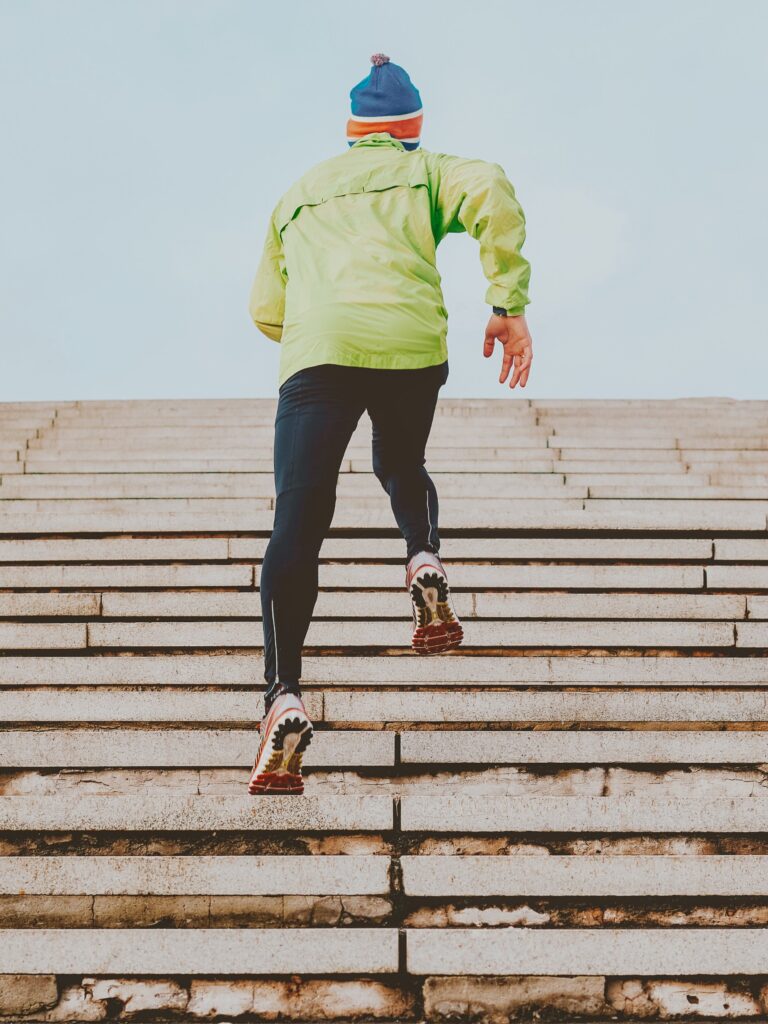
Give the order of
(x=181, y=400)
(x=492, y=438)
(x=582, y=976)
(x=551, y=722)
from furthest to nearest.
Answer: (x=181, y=400)
(x=492, y=438)
(x=551, y=722)
(x=582, y=976)

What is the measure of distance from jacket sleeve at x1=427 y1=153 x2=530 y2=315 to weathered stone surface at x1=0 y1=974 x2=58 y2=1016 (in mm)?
1795

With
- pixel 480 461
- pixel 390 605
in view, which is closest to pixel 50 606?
pixel 390 605

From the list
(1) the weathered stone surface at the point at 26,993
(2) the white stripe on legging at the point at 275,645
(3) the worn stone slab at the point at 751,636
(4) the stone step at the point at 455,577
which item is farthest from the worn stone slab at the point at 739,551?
(1) the weathered stone surface at the point at 26,993

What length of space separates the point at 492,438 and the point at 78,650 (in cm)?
329

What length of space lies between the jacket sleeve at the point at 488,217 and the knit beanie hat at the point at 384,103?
0.64 ft

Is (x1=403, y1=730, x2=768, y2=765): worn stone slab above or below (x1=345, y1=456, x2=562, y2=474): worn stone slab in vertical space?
below

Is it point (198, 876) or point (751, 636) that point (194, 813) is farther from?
point (751, 636)

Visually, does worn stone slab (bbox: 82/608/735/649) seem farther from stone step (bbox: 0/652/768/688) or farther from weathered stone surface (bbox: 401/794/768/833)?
weathered stone surface (bbox: 401/794/768/833)

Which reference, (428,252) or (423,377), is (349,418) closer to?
(423,377)

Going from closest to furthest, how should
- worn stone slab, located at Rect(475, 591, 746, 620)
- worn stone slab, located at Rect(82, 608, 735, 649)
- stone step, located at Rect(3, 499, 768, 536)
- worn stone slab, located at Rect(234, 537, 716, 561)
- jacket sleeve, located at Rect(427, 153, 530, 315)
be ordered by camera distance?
jacket sleeve, located at Rect(427, 153, 530, 315) → worn stone slab, located at Rect(82, 608, 735, 649) → worn stone slab, located at Rect(475, 591, 746, 620) → worn stone slab, located at Rect(234, 537, 716, 561) → stone step, located at Rect(3, 499, 768, 536)

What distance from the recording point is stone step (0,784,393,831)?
225cm

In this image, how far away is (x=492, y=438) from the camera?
19.0 ft

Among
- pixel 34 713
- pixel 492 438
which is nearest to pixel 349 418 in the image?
pixel 34 713

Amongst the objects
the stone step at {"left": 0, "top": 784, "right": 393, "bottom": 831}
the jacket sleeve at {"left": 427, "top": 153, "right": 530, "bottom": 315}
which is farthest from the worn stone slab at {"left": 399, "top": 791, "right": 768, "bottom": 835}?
the jacket sleeve at {"left": 427, "top": 153, "right": 530, "bottom": 315}
